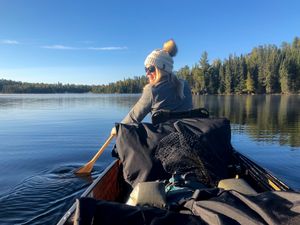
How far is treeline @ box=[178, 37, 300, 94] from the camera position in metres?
88.8

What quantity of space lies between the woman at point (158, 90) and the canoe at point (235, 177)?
26.2 inches

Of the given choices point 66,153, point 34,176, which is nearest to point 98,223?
point 34,176

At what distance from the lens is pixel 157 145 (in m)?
3.88

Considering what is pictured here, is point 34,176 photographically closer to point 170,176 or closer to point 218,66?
point 170,176

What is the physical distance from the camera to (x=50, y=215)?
5695 mm

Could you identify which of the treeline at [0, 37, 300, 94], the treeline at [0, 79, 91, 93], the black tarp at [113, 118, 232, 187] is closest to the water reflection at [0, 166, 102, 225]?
the black tarp at [113, 118, 232, 187]

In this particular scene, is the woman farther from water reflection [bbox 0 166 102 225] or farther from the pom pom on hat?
water reflection [bbox 0 166 102 225]

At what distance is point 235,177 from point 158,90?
166cm

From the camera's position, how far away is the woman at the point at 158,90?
464 cm

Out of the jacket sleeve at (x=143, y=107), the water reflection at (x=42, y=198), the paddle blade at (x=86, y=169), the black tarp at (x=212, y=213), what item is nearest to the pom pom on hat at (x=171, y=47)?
the jacket sleeve at (x=143, y=107)

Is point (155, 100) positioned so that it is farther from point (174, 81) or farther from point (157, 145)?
point (157, 145)

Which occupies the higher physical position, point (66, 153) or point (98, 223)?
point (98, 223)

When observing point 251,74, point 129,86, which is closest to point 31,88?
point 129,86

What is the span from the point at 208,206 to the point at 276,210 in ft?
1.49
